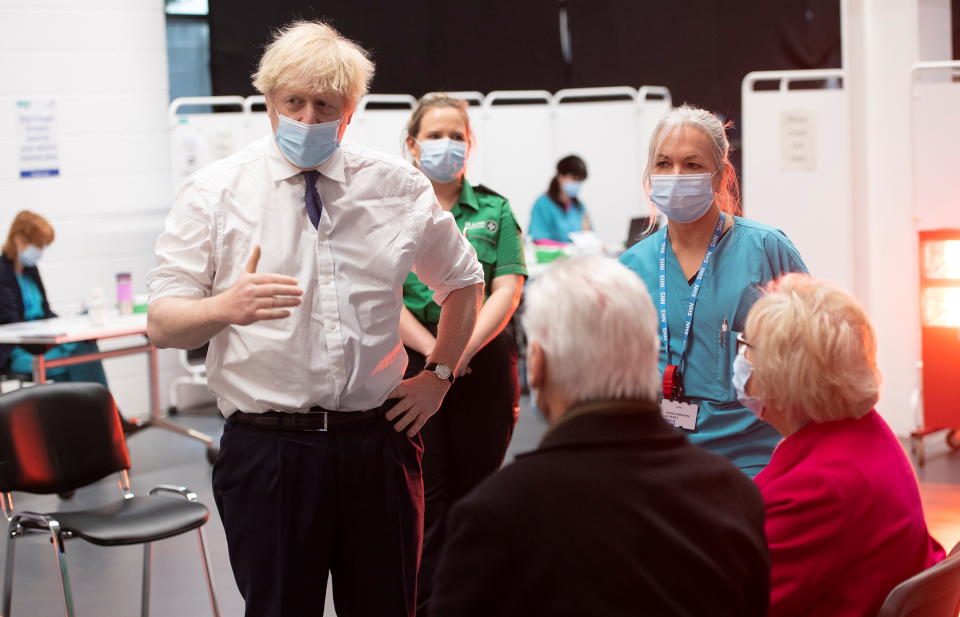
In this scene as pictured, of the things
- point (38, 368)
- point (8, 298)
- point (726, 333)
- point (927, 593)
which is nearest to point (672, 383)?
point (726, 333)

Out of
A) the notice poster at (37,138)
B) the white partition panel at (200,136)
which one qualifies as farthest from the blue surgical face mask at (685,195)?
the notice poster at (37,138)

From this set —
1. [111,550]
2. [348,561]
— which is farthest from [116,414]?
[348,561]

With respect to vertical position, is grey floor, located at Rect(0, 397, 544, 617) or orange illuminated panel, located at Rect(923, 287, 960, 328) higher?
orange illuminated panel, located at Rect(923, 287, 960, 328)

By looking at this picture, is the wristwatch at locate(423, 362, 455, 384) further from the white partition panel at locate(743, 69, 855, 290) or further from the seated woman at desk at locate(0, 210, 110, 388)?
the white partition panel at locate(743, 69, 855, 290)

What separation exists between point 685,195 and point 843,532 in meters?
0.94

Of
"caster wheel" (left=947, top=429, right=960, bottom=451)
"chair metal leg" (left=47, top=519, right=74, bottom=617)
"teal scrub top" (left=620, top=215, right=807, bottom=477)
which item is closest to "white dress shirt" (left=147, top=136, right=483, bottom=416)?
"teal scrub top" (left=620, top=215, right=807, bottom=477)

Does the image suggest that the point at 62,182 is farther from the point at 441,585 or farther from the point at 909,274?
the point at 441,585

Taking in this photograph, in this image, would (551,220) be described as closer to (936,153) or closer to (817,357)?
(936,153)

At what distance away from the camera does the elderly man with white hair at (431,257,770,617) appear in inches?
49.3

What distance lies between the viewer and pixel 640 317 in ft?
4.46

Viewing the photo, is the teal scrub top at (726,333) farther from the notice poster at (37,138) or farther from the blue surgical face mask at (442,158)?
the notice poster at (37,138)

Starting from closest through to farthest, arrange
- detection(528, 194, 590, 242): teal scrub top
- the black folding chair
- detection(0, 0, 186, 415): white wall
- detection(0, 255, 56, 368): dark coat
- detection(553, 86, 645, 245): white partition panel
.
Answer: the black folding chair < detection(0, 255, 56, 368): dark coat < detection(0, 0, 186, 415): white wall < detection(528, 194, 590, 242): teal scrub top < detection(553, 86, 645, 245): white partition panel

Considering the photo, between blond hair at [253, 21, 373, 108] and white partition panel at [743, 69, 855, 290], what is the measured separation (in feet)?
15.4

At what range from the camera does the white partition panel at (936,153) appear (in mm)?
5391
